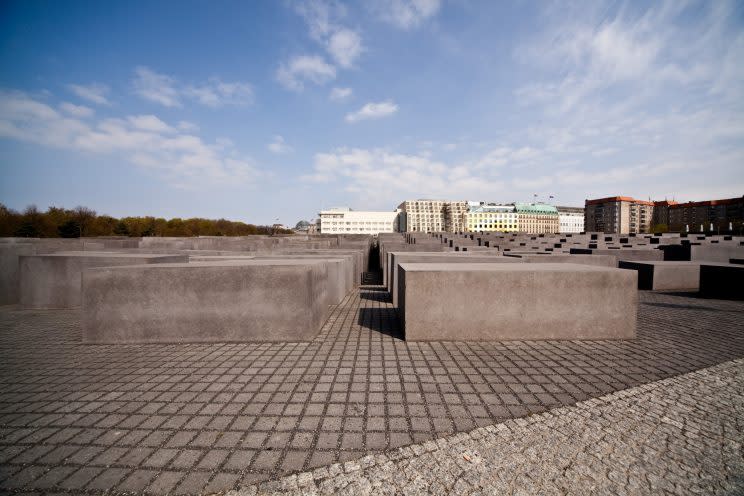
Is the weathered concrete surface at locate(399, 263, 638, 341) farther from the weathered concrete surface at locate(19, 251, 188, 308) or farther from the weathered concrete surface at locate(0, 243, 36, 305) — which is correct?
the weathered concrete surface at locate(0, 243, 36, 305)

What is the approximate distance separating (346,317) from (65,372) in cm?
425

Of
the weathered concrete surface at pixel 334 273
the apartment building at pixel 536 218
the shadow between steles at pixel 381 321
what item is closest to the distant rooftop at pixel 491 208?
the apartment building at pixel 536 218

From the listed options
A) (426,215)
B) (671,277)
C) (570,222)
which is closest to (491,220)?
(426,215)

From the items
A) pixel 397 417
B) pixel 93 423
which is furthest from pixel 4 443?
pixel 397 417

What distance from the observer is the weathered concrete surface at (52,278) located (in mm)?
7141

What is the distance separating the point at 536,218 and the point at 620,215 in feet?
99.7

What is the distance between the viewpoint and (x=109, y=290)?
4.92m

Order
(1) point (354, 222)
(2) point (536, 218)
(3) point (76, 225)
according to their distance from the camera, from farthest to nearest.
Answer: (2) point (536, 218) → (1) point (354, 222) → (3) point (76, 225)

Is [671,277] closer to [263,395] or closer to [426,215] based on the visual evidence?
[263,395]

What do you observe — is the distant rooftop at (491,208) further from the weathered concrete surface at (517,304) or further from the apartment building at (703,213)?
the weathered concrete surface at (517,304)

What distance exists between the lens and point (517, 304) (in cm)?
500

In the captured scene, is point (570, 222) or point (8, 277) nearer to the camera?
point (8, 277)

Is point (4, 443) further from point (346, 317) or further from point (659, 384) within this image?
point (659, 384)

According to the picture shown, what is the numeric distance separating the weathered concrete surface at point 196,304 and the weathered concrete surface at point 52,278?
2.49 meters
